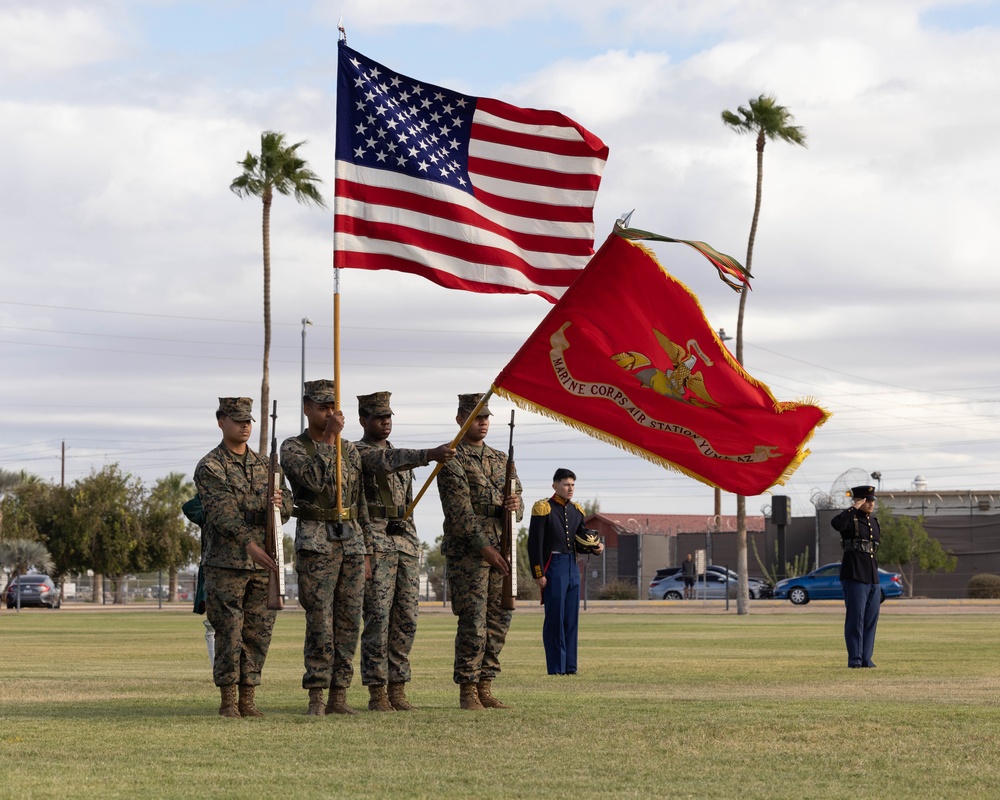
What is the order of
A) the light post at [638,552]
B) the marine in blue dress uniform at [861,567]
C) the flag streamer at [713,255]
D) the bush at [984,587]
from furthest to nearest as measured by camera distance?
the light post at [638,552] → the bush at [984,587] → the marine in blue dress uniform at [861,567] → the flag streamer at [713,255]

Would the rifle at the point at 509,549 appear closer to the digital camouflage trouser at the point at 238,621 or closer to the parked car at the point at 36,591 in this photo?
the digital camouflage trouser at the point at 238,621

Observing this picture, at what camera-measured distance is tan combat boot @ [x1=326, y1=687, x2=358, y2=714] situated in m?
10.9

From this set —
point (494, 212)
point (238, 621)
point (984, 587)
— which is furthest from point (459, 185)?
point (984, 587)

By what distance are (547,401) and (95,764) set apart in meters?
4.14

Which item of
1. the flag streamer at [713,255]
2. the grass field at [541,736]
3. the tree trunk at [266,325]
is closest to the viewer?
the grass field at [541,736]

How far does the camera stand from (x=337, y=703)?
10.9 meters

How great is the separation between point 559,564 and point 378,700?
17.7 feet

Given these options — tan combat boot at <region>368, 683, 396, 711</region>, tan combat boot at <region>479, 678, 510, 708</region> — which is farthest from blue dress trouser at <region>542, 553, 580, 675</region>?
tan combat boot at <region>368, 683, 396, 711</region>

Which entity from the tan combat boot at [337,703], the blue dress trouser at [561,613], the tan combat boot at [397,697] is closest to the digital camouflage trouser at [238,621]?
the tan combat boot at [337,703]

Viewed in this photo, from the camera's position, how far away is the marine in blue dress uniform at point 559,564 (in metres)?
16.0

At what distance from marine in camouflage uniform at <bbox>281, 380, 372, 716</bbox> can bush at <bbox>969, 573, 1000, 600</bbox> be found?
157 feet

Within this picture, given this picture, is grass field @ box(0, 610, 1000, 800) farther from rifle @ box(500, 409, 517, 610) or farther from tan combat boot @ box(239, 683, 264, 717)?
rifle @ box(500, 409, 517, 610)

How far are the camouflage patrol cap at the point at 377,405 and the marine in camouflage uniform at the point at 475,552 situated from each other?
0.54 metres

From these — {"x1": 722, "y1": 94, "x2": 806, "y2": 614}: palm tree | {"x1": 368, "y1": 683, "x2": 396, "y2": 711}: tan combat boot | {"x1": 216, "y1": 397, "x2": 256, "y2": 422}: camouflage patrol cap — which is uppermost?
{"x1": 722, "y1": 94, "x2": 806, "y2": 614}: palm tree
